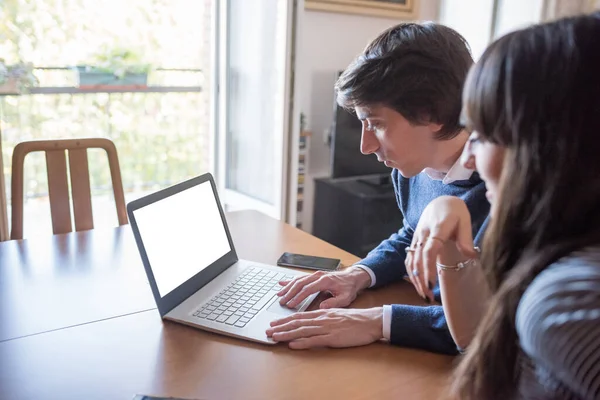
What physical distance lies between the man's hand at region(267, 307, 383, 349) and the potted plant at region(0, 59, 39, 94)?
2803 mm

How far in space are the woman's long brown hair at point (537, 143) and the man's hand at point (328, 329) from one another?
1.15ft

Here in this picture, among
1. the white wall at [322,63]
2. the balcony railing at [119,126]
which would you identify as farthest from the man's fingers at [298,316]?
the balcony railing at [119,126]

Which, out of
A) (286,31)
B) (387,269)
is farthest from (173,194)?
(286,31)

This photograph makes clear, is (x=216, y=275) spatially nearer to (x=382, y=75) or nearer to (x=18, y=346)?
(x=18, y=346)

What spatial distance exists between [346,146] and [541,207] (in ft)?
7.89

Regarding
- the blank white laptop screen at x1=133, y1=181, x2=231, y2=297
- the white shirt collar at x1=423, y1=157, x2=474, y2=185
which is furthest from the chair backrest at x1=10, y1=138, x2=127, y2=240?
the white shirt collar at x1=423, y1=157, x2=474, y2=185

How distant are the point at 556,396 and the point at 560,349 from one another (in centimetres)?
8

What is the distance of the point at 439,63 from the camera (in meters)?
1.12

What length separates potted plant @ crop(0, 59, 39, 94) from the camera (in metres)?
3.10

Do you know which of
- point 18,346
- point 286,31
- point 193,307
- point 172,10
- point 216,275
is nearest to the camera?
point 18,346

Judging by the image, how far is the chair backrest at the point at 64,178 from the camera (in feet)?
5.47

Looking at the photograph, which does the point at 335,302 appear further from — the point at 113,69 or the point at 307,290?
the point at 113,69

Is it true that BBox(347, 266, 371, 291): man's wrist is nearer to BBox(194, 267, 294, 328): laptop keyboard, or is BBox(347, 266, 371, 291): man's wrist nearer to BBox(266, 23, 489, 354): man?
BBox(266, 23, 489, 354): man

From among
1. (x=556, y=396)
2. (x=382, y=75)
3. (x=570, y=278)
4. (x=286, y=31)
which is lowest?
(x=556, y=396)
